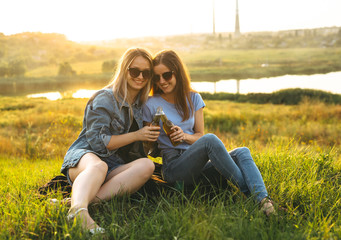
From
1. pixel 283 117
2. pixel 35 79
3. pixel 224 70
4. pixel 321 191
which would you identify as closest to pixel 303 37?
pixel 224 70

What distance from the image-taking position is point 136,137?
284 cm

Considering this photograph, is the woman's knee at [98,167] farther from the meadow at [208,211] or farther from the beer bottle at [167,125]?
the beer bottle at [167,125]

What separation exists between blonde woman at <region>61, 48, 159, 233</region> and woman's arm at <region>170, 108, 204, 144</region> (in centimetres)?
23

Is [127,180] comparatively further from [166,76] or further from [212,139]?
[166,76]

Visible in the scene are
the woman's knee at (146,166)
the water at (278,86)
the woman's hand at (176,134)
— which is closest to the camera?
the woman's knee at (146,166)

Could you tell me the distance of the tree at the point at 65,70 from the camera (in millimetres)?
51838

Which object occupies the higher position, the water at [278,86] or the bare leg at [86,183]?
the bare leg at [86,183]

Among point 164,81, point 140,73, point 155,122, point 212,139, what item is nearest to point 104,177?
point 155,122

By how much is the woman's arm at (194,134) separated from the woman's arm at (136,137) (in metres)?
0.22

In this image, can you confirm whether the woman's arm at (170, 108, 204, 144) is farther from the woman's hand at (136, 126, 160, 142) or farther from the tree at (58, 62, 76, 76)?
the tree at (58, 62, 76, 76)

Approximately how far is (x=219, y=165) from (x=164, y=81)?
41.4 inches

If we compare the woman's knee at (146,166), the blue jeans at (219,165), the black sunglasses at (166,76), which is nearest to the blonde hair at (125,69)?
the black sunglasses at (166,76)

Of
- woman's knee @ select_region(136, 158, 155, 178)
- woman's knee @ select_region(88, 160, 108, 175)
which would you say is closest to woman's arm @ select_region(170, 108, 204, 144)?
woman's knee @ select_region(136, 158, 155, 178)

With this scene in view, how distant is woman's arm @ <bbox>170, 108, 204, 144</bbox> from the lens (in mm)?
2971
